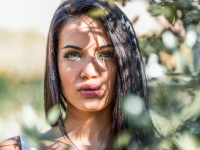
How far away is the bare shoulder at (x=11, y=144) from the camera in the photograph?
1.64m

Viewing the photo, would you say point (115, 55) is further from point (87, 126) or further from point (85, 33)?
point (87, 126)

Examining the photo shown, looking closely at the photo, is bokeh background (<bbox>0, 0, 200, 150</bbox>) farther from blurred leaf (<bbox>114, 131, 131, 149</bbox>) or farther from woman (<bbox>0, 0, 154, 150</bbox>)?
woman (<bbox>0, 0, 154, 150</bbox>)

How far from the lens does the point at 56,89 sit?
1607mm

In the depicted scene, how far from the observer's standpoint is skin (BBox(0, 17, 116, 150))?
142cm

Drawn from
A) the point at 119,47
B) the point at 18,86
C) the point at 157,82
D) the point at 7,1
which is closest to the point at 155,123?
the point at 157,82

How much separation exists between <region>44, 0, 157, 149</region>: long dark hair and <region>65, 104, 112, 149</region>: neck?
0.11 ft

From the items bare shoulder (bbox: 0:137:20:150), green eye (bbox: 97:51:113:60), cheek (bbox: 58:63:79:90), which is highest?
green eye (bbox: 97:51:113:60)

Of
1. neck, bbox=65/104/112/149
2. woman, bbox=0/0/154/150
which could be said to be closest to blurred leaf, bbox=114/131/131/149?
woman, bbox=0/0/154/150

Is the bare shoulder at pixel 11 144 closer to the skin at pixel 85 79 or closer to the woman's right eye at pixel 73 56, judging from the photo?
the skin at pixel 85 79

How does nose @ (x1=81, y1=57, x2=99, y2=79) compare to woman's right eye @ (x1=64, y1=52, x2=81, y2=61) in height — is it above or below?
below

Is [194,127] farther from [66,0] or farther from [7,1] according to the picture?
[7,1]

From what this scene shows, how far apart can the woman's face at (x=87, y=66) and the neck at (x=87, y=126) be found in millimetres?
74

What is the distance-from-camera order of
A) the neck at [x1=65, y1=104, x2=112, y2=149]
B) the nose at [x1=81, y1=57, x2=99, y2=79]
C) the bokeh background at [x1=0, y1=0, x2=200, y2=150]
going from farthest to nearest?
the neck at [x1=65, y1=104, x2=112, y2=149], the nose at [x1=81, y1=57, x2=99, y2=79], the bokeh background at [x1=0, y1=0, x2=200, y2=150]

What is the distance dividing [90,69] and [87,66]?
0.02 metres
